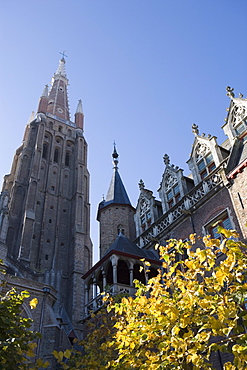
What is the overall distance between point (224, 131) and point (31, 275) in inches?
935

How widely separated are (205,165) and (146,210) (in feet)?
18.8

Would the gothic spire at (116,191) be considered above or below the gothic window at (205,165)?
above

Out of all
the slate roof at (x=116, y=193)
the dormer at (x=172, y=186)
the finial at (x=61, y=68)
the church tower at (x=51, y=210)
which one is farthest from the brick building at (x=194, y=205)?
the finial at (x=61, y=68)

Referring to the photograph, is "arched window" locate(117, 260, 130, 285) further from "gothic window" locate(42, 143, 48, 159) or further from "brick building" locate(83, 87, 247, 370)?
"gothic window" locate(42, 143, 48, 159)

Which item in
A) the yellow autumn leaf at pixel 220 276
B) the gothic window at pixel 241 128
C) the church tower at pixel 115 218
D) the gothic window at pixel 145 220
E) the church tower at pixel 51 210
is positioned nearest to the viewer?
the yellow autumn leaf at pixel 220 276

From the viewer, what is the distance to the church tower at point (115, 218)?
86.1 ft

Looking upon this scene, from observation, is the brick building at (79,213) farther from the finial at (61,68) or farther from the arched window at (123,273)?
the finial at (61,68)

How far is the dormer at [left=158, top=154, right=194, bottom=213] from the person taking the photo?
20.0 m

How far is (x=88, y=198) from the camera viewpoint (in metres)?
49.6

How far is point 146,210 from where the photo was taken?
75.5ft

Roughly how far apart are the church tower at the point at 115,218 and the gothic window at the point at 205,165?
342 inches

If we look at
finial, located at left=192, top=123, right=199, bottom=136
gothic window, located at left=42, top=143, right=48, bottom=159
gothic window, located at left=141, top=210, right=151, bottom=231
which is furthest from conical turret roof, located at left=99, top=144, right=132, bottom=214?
gothic window, located at left=42, top=143, right=48, bottom=159

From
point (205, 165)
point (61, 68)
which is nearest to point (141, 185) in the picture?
point (205, 165)

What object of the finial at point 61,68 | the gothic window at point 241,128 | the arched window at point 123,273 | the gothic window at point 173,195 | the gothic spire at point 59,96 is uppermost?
the finial at point 61,68
